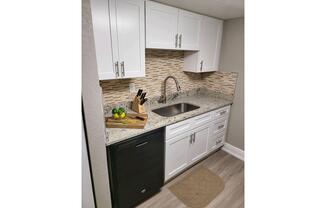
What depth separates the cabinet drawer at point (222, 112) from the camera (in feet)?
7.33

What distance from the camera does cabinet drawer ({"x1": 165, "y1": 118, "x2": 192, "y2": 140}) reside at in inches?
66.2

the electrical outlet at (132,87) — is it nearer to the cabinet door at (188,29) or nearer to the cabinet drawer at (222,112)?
the cabinet door at (188,29)

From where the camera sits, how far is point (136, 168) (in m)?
1.47

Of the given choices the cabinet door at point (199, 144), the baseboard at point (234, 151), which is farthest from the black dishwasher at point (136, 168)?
the baseboard at point (234, 151)

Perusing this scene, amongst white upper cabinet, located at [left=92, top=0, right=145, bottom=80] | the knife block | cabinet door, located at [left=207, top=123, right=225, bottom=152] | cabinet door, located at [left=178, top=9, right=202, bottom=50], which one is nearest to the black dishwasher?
the knife block

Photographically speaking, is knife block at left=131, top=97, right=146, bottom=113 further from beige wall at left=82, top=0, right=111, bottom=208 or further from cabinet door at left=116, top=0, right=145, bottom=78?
beige wall at left=82, top=0, right=111, bottom=208

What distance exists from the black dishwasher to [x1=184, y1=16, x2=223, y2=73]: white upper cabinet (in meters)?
1.20

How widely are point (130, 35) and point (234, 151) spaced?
2.31 m

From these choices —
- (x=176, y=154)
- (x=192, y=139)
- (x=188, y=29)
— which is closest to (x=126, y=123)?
(x=176, y=154)
